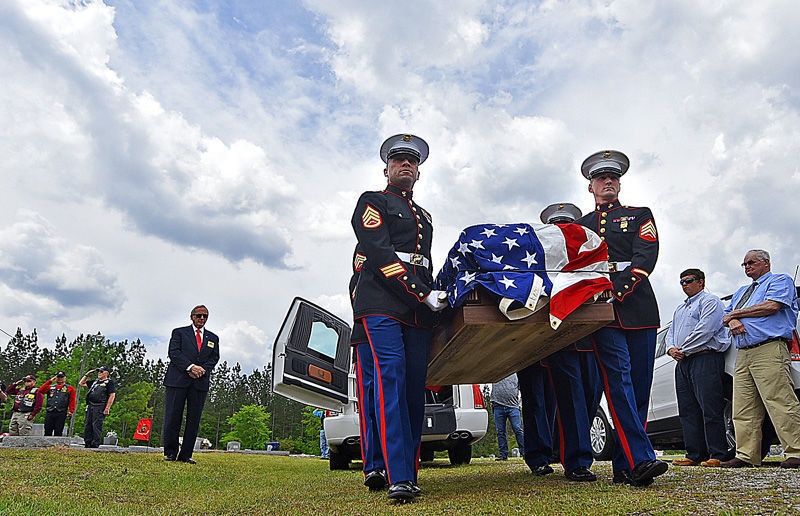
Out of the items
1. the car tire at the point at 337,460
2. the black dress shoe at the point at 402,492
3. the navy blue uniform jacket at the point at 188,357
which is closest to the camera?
the black dress shoe at the point at 402,492

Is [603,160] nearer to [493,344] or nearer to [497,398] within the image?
[493,344]

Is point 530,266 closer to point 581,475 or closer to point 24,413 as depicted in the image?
point 581,475

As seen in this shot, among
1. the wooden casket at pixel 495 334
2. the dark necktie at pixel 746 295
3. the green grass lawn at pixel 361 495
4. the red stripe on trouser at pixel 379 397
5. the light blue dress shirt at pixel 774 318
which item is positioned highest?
the dark necktie at pixel 746 295

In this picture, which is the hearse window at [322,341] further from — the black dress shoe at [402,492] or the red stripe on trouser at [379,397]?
the black dress shoe at [402,492]

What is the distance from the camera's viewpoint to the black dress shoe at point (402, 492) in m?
3.36

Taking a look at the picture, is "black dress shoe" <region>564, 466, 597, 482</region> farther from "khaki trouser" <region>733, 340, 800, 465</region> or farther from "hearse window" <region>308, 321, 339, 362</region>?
"hearse window" <region>308, 321, 339, 362</region>

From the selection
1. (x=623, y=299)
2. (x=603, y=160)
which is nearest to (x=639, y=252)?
(x=623, y=299)

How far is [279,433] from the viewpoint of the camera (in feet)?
203

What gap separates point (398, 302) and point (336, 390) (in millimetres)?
4064

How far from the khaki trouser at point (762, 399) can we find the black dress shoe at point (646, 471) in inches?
96.2

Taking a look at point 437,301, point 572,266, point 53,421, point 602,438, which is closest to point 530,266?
point 572,266

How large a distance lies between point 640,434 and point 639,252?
1.16 meters

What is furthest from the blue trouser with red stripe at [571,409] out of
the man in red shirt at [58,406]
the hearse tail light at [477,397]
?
the man in red shirt at [58,406]

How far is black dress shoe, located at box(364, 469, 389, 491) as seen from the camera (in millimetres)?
3988
